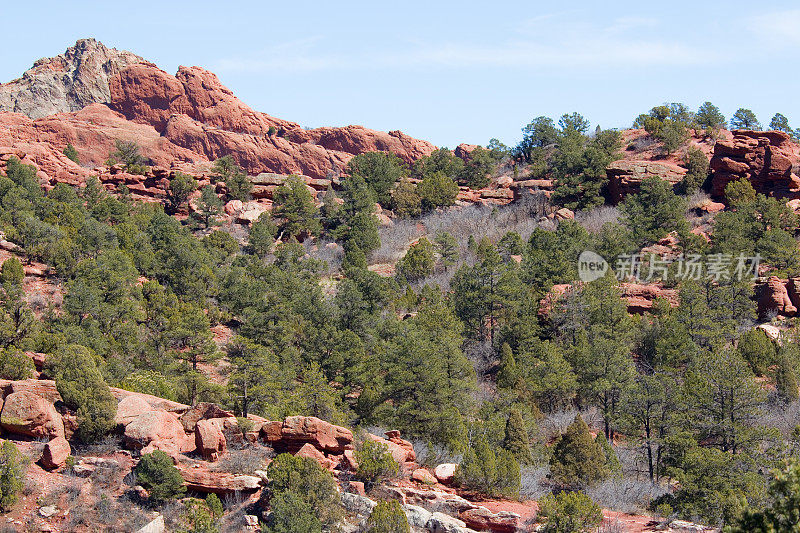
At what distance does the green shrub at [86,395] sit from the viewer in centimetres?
1742

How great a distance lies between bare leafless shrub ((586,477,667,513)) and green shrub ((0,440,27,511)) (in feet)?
43.7

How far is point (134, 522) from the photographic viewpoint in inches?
584

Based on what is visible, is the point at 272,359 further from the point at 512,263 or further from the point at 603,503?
the point at 512,263

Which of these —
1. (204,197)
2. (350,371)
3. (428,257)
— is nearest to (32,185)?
(204,197)

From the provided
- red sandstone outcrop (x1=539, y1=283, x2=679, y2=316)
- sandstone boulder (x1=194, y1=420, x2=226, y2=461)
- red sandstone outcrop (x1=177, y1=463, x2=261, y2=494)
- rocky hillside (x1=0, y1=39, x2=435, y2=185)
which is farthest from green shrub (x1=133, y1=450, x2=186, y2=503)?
rocky hillside (x1=0, y1=39, x2=435, y2=185)

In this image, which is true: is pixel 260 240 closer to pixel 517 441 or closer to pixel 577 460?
pixel 517 441

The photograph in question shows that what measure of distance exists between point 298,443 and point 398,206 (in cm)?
4797

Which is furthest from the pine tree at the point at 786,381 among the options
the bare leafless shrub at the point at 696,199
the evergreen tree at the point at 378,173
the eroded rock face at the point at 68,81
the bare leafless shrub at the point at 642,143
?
the eroded rock face at the point at 68,81

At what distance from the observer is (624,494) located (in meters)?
21.1

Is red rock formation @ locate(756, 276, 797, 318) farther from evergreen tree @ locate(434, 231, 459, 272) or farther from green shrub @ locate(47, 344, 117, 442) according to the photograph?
green shrub @ locate(47, 344, 117, 442)

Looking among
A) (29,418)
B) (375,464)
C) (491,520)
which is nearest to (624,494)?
(491,520)

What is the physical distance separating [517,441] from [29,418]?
→ 45.6 feet

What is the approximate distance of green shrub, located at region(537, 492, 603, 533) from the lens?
1467 cm

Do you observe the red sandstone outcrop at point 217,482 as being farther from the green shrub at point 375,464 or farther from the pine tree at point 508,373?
the pine tree at point 508,373
